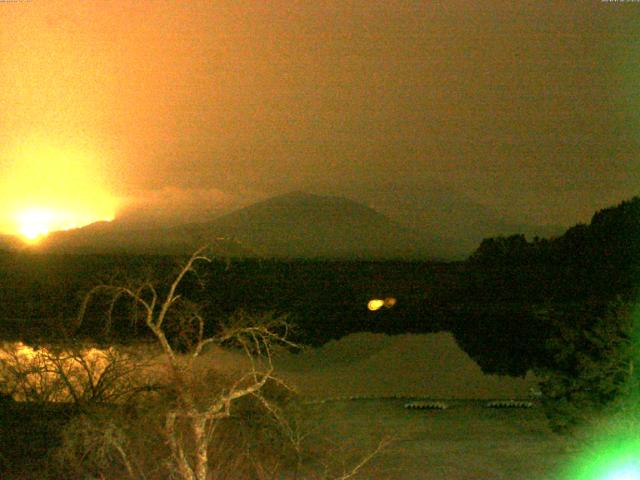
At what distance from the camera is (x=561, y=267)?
32.2m

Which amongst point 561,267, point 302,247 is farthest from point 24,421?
point 302,247

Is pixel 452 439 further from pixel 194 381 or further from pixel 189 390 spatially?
pixel 189 390

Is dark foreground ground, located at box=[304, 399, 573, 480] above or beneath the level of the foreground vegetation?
beneath

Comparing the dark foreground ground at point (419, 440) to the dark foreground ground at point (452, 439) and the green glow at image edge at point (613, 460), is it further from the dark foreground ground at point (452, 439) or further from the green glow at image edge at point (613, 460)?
the green glow at image edge at point (613, 460)

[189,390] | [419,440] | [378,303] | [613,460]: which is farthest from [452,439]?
[378,303]

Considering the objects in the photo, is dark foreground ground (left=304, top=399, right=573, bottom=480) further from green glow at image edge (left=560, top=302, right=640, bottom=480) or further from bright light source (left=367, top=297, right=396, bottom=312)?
bright light source (left=367, top=297, right=396, bottom=312)

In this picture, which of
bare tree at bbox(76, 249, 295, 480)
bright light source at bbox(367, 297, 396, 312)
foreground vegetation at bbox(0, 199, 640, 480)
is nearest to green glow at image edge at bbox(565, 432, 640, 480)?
foreground vegetation at bbox(0, 199, 640, 480)

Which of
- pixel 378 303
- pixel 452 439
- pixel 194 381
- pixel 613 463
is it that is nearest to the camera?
pixel 194 381

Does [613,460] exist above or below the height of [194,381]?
below

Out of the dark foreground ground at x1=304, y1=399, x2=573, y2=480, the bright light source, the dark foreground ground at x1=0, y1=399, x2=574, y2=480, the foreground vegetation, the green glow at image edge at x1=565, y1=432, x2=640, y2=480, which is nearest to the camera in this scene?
the foreground vegetation

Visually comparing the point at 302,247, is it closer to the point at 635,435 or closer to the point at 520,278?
the point at 520,278

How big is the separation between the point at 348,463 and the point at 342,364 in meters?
10.6

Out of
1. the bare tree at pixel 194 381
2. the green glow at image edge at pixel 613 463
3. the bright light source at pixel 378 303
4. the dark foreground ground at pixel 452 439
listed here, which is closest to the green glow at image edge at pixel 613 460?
the green glow at image edge at pixel 613 463

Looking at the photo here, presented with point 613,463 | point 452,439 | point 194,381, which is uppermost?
point 194,381
